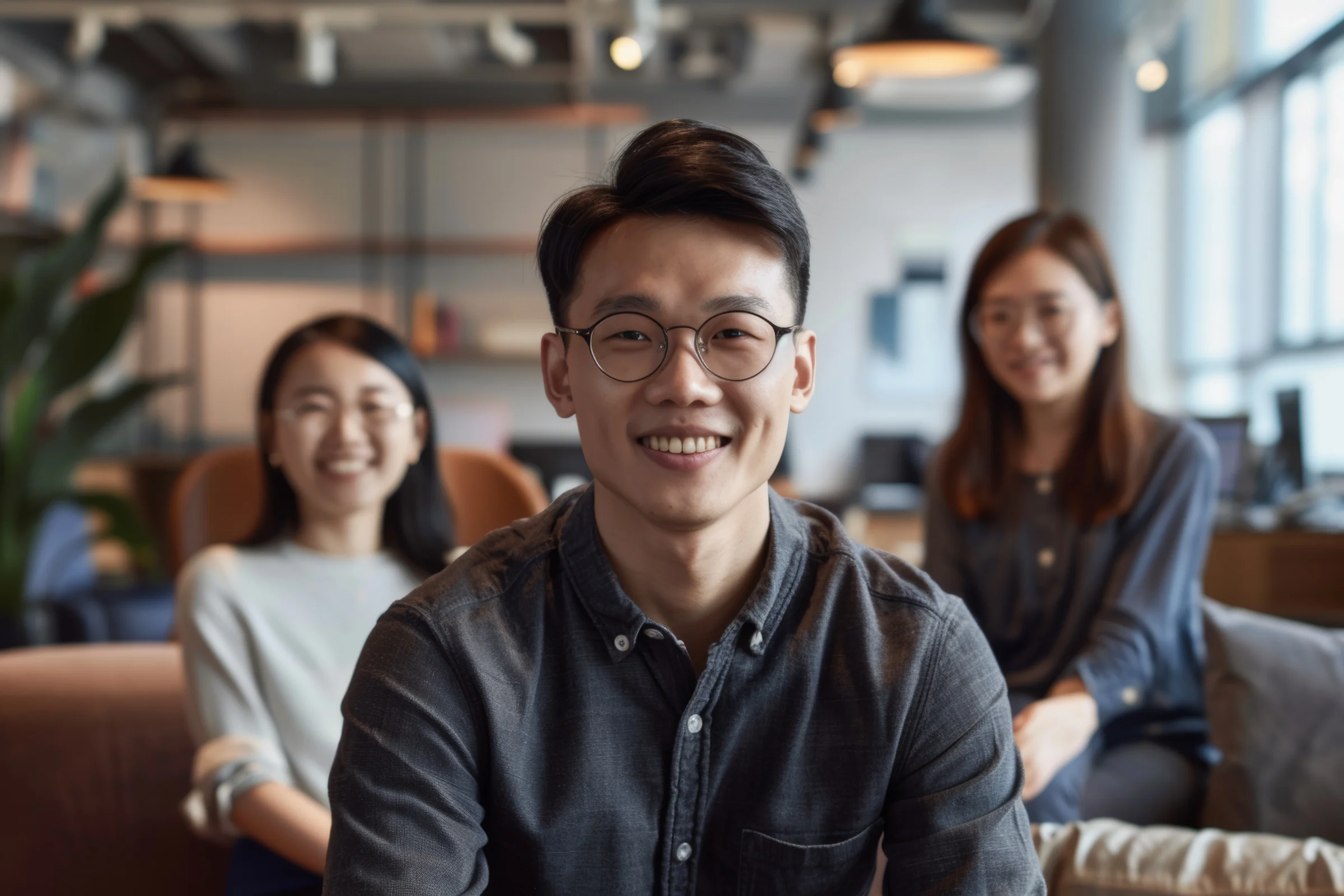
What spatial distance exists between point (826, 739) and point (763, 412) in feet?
1.01

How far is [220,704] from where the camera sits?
1.69 m

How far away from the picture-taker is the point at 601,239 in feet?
3.79

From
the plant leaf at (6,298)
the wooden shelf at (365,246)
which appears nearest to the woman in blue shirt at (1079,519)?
the plant leaf at (6,298)

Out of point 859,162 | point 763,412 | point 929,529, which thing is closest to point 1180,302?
point 859,162

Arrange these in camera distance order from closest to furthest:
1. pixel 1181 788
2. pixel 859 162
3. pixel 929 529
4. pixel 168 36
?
pixel 1181 788 → pixel 929 529 → pixel 168 36 → pixel 859 162

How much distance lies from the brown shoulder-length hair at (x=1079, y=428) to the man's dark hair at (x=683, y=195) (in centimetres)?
102

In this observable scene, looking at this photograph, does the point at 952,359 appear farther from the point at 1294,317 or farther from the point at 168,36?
the point at 168,36

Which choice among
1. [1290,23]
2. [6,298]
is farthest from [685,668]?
[1290,23]

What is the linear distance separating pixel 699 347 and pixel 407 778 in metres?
0.46

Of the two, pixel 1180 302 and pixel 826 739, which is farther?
pixel 1180 302

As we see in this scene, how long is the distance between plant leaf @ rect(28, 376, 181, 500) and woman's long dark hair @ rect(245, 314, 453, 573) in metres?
2.37

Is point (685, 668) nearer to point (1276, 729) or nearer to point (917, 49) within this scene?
point (1276, 729)

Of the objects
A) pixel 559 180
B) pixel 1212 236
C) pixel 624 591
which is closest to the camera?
pixel 624 591

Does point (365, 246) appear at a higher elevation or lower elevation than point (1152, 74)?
lower
